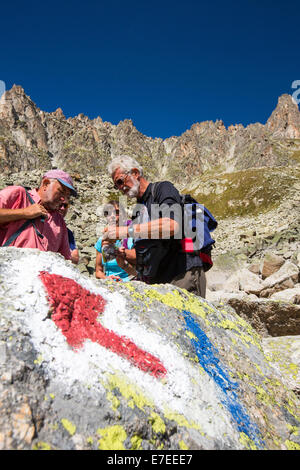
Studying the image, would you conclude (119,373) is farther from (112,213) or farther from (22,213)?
(112,213)

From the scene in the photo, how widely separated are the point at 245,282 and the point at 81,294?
917 cm

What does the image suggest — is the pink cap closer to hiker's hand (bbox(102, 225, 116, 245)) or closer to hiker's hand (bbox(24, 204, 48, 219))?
hiker's hand (bbox(24, 204, 48, 219))

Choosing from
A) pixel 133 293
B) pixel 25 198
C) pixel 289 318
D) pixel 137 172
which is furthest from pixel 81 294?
pixel 289 318

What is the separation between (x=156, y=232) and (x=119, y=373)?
197 cm

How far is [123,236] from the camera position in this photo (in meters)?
4.05

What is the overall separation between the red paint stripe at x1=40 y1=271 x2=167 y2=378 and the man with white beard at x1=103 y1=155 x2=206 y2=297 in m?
1.42

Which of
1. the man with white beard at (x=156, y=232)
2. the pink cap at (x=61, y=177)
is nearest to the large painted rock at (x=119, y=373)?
the man with white beard at (x=156, y=232)

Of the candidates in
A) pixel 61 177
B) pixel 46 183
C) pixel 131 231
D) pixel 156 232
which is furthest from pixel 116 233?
pixel 46 183

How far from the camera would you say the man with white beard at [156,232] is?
3.86m

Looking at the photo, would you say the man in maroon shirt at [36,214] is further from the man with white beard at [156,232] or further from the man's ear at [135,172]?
the man's ear at [135,172]

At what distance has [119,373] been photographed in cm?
221

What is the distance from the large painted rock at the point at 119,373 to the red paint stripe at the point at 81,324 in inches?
0.4

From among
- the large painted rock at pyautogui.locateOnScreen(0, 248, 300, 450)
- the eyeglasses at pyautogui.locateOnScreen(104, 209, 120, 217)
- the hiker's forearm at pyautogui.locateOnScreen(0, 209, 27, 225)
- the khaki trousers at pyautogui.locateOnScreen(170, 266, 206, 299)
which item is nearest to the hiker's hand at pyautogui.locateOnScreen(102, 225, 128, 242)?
the large painted rock at pyautogui.locateOnScreen(0, 248, 300, 450)

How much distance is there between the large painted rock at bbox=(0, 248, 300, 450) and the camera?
1.74 m
